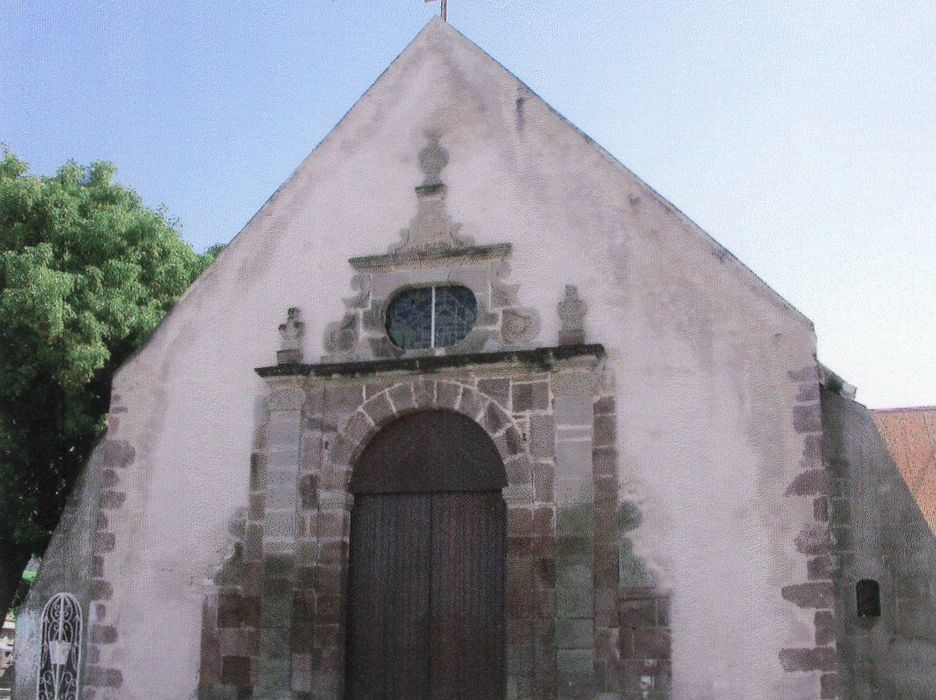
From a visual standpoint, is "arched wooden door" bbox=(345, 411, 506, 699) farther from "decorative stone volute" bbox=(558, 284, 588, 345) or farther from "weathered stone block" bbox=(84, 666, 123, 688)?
"weathered stone block" bbox=(84, 666, 123, 688)

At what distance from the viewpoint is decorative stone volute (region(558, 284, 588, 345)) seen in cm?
919

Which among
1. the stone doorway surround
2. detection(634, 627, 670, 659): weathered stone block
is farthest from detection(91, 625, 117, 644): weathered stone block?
detection(634, 627, 670, 659): weathered stone block

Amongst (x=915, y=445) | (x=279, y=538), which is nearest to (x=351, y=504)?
(x=279, y=538)

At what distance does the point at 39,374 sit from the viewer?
40.3 feet

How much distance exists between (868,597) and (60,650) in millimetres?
7417

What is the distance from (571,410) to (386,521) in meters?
1.96

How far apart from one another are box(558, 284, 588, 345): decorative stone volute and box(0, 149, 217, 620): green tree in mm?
5052

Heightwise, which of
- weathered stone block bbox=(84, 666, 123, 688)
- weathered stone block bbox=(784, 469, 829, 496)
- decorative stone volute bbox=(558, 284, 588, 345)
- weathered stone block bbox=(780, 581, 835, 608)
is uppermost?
decorative stone volute bbox=(558, 284, 588, 345)

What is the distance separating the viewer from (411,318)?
1002cm

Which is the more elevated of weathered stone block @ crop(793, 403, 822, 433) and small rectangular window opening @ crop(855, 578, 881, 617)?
weathered stone block @ crop(793, 403, 822, 433)

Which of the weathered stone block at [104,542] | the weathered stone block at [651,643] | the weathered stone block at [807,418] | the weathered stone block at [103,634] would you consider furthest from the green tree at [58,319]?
the weathered stone block at [807,418]

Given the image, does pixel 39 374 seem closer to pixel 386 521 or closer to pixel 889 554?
pixel 386 521

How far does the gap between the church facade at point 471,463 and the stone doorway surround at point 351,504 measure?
0.02 m

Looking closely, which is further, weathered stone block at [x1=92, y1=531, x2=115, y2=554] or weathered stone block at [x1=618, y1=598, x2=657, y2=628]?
weathered stone block at [x1=92, y1=531, x2=115, y2=554]
